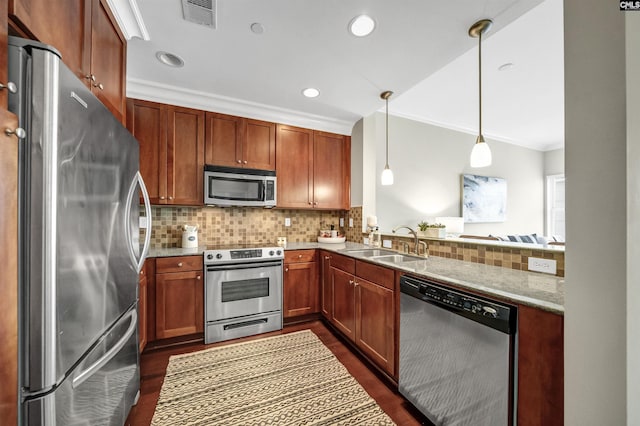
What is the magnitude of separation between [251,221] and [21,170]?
2573 mm

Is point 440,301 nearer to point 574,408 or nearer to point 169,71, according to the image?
point 574,408

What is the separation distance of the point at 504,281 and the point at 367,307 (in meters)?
1.03

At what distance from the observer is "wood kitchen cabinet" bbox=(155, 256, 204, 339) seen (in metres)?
2.34

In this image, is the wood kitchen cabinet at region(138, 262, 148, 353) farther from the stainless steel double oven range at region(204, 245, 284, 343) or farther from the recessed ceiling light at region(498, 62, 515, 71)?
the recessed ceiling light at region(498, 62, 515, 71)

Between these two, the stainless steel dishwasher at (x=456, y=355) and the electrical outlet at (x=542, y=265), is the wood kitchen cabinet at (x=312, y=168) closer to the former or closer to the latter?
the stainless steel dishwasher at (x=456, y=355)

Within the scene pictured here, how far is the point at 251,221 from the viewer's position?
130 inches

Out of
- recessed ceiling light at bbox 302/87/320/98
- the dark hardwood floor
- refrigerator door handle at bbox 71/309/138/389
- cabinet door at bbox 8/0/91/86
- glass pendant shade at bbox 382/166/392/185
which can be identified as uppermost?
recessed ceiling light at bbox 302/87/320/98

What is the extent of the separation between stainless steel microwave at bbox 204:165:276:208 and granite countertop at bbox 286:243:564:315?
1647mm

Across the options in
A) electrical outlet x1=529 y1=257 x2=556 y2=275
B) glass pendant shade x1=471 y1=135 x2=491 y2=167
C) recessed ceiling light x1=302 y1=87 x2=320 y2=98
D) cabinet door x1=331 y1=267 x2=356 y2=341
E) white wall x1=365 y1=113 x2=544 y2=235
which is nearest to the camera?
electrical outlet x1=529 y1=257 x2=556 y2=275

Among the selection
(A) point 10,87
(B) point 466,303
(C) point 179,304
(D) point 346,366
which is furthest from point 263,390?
(A) point 10,87

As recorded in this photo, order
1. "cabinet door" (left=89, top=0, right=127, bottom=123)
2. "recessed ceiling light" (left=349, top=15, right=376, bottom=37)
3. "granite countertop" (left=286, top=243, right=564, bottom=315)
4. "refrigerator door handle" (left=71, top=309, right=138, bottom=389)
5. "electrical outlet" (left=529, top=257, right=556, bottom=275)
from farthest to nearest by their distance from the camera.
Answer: "recessed ceiling light" (left=349, top=15, right=376, bottom=37)
"electrical outlet" (left=529, top=257, right=556, bottom=275)
"cabinet door" (left=89, top=0, right=127, bottom=123)
"granite countertop" (left=286, top=243, right=564, bottom=315)
"refrigerator door handle" (left=71, top=309, right=138, bottom=389)

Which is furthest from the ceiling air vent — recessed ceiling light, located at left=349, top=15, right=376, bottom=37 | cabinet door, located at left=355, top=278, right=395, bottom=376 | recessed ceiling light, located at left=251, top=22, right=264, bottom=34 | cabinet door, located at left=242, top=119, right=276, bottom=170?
cabinet door, located at left=355, top=278, right=395, bottom=376

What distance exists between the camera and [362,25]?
5.52 feet

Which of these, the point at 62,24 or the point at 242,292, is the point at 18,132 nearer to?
the point at 62,24
